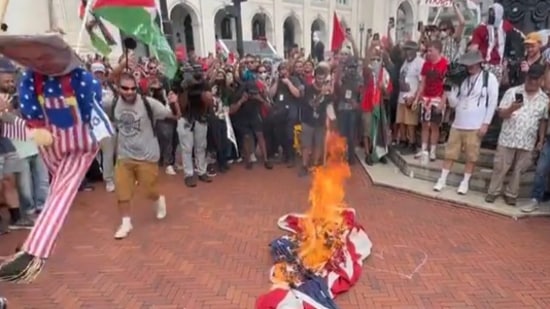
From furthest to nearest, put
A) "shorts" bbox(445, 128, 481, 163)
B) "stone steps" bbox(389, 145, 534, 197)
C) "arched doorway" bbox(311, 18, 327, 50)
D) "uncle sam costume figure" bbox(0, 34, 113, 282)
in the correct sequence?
"arched doorway" bbox(311, 18, 327, 50)
"stone steps" bbox(389, 145, 534, 197)
"shorts" bbox(445, 128, 481, 163)
"uncle sam costume figure" bbox(0, 34, 113, 282)

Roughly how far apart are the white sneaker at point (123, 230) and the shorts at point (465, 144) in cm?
447

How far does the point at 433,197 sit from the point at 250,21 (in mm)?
30885

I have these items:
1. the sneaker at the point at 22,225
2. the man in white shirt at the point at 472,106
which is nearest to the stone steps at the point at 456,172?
the man in white shirt at the point at 472,106

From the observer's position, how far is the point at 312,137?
7.89m

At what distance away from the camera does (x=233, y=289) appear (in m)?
4.12

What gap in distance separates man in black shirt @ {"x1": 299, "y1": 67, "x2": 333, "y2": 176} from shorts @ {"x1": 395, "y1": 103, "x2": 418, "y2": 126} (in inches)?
51.1

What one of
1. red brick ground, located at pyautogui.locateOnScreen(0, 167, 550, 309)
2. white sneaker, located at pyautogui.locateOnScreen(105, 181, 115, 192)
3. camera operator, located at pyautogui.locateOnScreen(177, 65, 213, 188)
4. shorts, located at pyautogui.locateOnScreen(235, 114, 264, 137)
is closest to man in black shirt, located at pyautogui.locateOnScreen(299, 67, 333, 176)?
shorts, located at pyautogui.locateOnScreen(235, 114, 264, 137)

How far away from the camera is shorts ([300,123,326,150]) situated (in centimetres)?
788

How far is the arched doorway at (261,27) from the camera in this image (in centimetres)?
3694

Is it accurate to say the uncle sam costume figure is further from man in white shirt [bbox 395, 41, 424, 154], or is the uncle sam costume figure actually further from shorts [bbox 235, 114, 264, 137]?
man in white shirt [bbox 395, 41, 424, 154]

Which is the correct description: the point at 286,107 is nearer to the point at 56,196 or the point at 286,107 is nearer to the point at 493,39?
the point at 493,39

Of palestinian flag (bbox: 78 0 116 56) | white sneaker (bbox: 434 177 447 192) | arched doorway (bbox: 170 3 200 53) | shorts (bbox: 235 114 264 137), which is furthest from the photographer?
arched doorway (bbox: 170 3 200 53)

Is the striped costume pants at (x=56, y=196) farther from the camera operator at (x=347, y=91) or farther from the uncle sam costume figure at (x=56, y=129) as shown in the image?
the camera operator at (x=347, y=91)

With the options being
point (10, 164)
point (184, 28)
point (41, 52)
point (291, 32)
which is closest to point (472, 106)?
point (41, 52)
